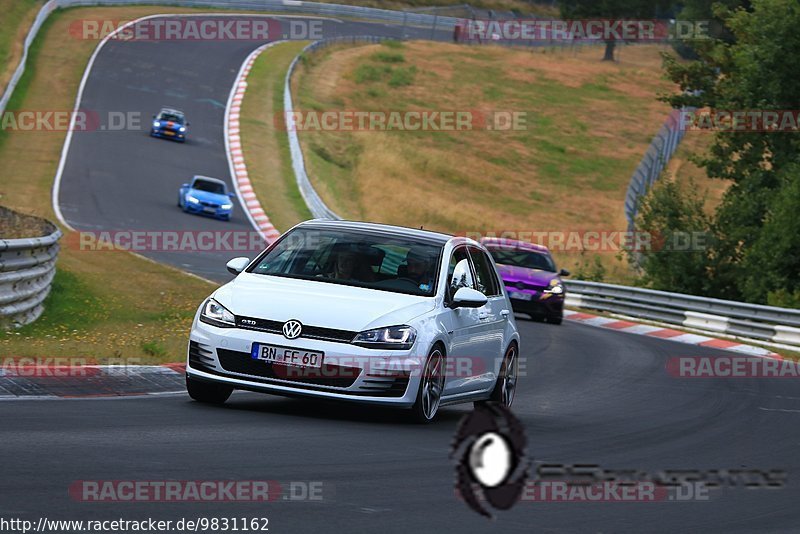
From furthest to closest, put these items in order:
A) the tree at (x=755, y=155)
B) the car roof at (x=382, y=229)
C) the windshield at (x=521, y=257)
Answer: the tree at (x=755, y=155)
the windshield at (x=521, y=257)
the car roof at (x=382, y=229)

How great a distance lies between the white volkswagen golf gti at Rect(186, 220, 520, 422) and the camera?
9961mm

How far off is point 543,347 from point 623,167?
43.6 metres

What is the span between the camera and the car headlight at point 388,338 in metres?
9.98

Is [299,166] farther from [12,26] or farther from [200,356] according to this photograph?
[200,356]

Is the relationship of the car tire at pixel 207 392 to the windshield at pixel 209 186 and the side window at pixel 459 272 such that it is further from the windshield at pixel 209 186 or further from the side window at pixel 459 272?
the windshield at pixel 209 186

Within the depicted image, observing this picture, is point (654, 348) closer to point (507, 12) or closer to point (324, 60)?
point (324, 60)

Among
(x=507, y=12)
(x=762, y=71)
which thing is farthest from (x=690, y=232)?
(x=507, y=12)

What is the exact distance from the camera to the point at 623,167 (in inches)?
2500

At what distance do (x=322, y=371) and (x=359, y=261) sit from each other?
1422 millimetres

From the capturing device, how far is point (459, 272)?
1147 centimetres

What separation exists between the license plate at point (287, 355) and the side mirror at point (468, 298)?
1401mm

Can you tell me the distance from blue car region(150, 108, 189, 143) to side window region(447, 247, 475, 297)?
36.7 meters

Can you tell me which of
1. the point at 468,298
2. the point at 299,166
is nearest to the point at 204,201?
the point at 299,166

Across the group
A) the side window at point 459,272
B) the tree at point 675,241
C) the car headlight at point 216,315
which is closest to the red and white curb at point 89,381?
the car headlight at point 216,315
